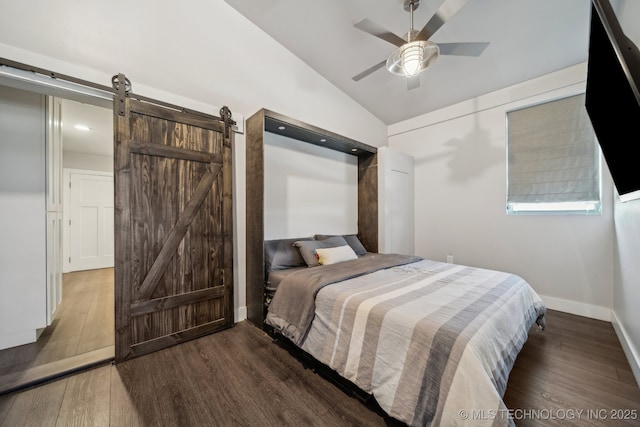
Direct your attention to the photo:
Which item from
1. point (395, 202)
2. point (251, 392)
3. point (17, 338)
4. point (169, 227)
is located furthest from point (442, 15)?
point (17, 338)

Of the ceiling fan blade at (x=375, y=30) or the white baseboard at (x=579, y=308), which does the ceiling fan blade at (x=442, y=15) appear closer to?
the ceiling fan blade at (x=375, y=30)

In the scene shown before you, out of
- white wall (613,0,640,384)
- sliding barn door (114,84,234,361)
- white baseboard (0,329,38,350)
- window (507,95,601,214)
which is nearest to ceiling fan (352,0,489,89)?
white wall (613,0,640,384)

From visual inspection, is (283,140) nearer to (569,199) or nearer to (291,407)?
(291,407)

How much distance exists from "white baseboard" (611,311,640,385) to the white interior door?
760 centimetres

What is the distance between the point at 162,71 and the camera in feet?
7.23

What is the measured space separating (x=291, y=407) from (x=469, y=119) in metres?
4.17

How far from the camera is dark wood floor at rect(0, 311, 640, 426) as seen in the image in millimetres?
1352

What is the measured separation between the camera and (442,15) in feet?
5.35

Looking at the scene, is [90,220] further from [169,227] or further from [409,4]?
[409,4]

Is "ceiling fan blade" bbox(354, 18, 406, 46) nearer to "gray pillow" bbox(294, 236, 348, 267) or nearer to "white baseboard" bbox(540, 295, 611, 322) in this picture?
"gray pillow" bbox(294, 236, 348, 267)

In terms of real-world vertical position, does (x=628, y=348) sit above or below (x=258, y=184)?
below

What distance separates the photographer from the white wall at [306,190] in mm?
3016

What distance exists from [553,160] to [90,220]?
26.6 feet

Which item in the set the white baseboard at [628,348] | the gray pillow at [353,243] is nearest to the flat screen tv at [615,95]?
the white baseboard at [628,348]
